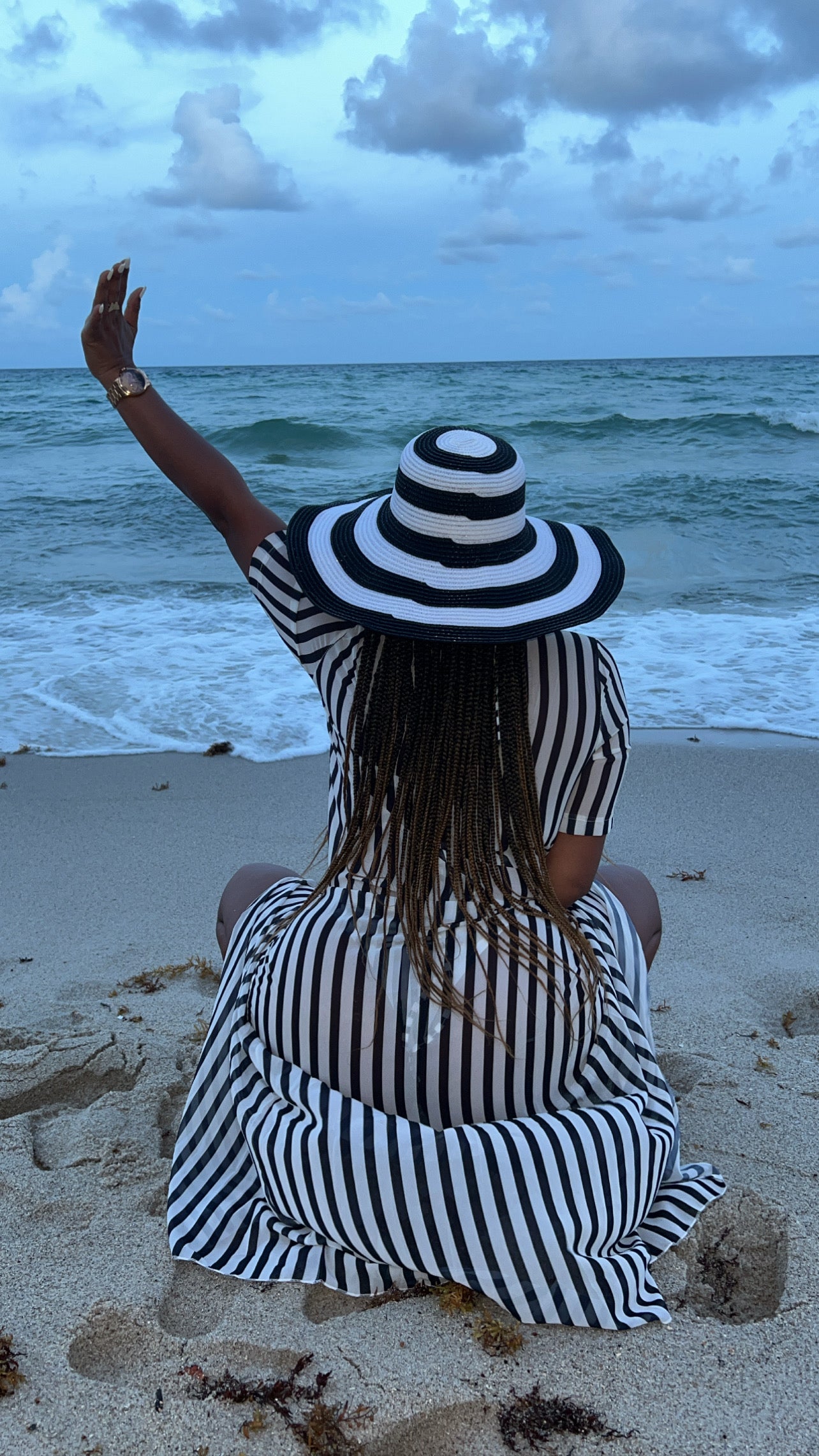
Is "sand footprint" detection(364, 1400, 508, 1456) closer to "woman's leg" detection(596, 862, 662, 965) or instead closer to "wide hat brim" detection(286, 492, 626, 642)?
"woman's leg" detection(596, 862, 662, 965)

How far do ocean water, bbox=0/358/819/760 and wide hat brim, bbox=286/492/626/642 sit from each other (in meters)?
3.56

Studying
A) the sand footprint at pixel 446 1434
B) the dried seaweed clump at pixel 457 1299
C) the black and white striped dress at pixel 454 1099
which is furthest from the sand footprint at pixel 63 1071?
the sand footprint at pixel 446 1434

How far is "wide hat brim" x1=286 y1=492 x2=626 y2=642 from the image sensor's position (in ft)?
5.62

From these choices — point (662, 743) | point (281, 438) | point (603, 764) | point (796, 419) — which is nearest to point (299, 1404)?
point (603, 764)

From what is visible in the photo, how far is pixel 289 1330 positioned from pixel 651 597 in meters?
7.65

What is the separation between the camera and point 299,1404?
174 cm

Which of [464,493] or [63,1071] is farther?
[63,1071]

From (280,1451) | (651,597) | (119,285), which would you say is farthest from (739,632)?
(280,1451)

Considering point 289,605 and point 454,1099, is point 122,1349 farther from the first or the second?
point 289,605

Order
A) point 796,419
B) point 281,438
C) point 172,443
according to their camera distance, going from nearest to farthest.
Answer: point 172,443 → point 281,438 → point 796,419

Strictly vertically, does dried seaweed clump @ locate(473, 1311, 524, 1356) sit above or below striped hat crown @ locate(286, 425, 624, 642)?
below

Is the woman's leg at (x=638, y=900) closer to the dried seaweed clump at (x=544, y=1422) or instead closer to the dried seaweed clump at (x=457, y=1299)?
the dried seaweed clump at (x=457, y=1299)

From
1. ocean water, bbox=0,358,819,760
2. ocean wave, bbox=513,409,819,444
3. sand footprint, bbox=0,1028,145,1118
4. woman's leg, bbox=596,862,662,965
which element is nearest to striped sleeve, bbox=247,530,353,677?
woman's leg, bbox=596,862,662,965

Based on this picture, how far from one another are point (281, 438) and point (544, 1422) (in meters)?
20.5
